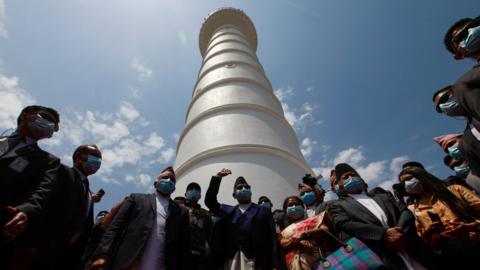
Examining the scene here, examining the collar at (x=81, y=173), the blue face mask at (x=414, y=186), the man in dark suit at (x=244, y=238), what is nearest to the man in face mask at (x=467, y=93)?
the blue face mask at (x=414, y=186)

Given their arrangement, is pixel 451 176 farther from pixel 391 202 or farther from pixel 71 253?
pixel 71 253

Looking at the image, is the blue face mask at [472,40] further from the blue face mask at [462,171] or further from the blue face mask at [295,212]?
the blue face mask at [295,212]

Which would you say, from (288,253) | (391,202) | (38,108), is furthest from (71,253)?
(391,202)

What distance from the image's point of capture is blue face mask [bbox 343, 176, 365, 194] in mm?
2984

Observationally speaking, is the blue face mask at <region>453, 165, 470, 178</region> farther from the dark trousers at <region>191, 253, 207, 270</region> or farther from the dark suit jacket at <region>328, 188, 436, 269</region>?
the dark trousers at <region>191, 253, 207, 270</region>

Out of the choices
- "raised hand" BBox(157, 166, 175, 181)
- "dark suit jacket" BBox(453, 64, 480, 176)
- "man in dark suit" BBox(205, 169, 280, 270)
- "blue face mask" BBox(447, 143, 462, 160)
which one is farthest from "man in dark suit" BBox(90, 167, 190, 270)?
"blue face mask" BBox(447, 143, 462, 160)

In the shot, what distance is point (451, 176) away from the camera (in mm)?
3027

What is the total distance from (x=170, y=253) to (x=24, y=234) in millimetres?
1113

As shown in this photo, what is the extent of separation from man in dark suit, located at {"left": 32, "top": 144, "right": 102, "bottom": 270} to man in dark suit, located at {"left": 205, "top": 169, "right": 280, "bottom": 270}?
122 cm

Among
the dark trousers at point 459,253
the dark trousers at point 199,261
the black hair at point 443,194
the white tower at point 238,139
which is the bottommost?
the dark trousers at point 459,253

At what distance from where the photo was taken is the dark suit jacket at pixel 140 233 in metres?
2.29


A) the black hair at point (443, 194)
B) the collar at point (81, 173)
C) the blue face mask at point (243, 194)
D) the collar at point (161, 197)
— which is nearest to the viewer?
the black hair at point (443, 194)

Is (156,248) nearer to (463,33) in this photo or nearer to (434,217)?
(434,217)

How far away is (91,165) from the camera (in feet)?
9.02
